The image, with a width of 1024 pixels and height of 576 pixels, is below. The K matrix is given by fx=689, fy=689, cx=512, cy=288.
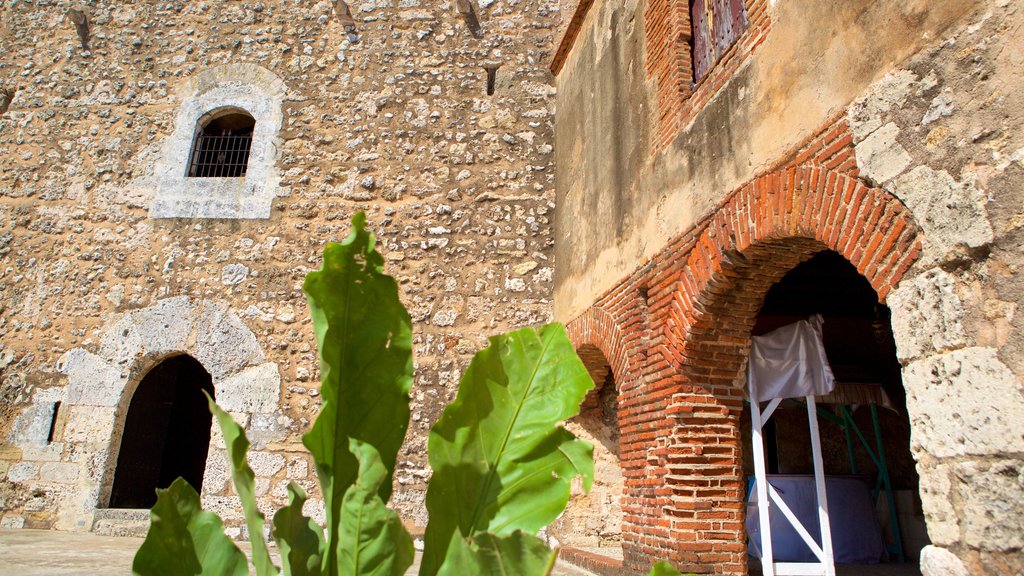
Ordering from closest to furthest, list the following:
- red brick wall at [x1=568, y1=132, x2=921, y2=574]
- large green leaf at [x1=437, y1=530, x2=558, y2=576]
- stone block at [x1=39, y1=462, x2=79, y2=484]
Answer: large green leaf at [x1=437, y1=530, x2=558, y2=576] < red brick wall at [x1=568, y1=132, x2=921, y2=574] < stone block at [x1=39, y1=462, x2=79, y2=484]

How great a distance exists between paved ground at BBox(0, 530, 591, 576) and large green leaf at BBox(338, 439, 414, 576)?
159 inches

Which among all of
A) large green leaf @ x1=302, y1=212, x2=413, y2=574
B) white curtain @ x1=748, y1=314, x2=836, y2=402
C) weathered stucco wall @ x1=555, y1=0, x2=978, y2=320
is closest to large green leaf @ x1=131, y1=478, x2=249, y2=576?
large green leaf @ x1=302, y1=212, x2=413, y2=574

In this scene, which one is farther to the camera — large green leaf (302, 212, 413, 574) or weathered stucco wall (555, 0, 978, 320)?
weathered stucco wall (555, 0, 978, 320)

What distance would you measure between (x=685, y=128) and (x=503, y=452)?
4120 mm

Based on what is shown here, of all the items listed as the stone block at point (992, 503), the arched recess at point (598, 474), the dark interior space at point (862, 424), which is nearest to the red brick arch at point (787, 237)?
the stone block at point (992, 503)

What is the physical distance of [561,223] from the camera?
6.83m

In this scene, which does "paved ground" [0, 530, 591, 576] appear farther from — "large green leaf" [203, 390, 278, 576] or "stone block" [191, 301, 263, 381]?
"large green leaf" [203, 390, 278, 576]

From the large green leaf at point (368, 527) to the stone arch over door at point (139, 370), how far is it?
6.28 m

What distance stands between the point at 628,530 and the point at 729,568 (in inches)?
32.3

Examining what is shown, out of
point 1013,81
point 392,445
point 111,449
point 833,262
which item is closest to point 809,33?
point 1013,81

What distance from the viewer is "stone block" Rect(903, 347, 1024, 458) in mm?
2168

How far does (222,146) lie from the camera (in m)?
7.73

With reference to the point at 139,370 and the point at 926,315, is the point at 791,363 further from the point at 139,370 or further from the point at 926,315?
the point at 139,370

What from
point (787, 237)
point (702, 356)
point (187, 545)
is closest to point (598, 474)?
point (702, 356)
